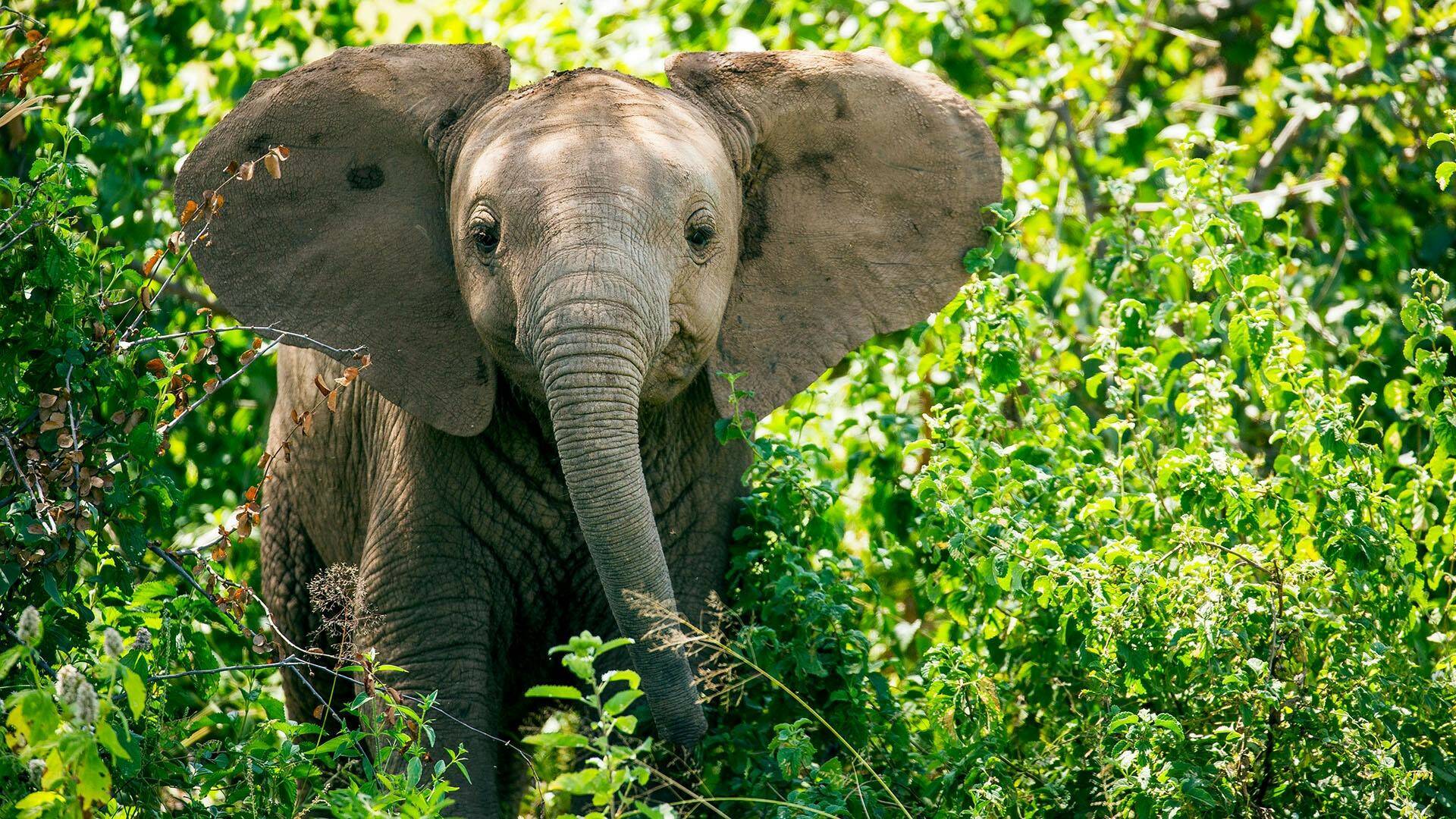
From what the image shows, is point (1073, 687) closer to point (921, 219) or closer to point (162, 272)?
point (921, 219)

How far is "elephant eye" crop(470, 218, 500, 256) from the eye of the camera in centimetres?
463

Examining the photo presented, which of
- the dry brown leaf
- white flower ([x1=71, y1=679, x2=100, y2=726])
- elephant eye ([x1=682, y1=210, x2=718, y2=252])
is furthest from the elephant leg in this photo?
white flower ([x1=71, y1=679, x2=100, y2=726])

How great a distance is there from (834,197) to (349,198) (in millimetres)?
1401

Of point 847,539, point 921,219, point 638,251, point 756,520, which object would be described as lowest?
point 847,539

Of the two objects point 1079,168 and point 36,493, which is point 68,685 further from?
point 1079,168

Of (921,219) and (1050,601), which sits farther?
(921,219)

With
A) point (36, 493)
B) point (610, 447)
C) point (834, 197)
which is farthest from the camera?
point (834, 197)

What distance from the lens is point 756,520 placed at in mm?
5309

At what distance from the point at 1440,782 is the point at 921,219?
2.12 m

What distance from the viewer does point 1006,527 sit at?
4805mm

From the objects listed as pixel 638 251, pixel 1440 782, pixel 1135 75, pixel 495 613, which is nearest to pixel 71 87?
pixel 495 613

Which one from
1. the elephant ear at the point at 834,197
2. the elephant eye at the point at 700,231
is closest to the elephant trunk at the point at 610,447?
the elephant eye at the point at 700,231

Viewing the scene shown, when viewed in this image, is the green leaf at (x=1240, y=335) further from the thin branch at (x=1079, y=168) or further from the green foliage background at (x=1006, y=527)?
the thin branch at (x=1079, y=168)

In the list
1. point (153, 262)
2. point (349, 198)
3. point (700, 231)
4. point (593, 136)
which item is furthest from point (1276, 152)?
point (153, 262)
